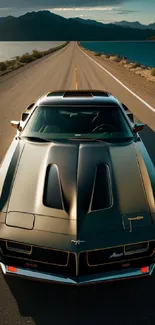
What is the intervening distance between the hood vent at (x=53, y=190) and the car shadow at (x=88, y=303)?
0.88 metres

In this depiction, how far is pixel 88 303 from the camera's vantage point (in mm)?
3713

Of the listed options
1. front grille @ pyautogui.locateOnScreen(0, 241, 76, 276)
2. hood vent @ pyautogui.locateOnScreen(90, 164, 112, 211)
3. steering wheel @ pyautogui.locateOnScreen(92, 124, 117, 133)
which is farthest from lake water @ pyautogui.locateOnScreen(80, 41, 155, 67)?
front grille @ pyautogui.locateOnScreen(0, 241, 76, 276)

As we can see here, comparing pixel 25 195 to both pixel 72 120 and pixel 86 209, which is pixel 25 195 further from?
pixel 72 120

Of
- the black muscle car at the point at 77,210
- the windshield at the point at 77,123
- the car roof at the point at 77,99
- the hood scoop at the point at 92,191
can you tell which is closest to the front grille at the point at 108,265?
the black muscle car at the point at 77,210

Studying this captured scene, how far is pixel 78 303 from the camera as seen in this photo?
371 centimetres

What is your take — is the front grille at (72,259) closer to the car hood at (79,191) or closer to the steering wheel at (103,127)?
the car hood at (79,191)

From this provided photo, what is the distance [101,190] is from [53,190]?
0.51 meters

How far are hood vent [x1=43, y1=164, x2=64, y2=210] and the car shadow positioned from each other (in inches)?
34.8

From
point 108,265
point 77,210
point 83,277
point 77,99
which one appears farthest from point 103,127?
point 83,277

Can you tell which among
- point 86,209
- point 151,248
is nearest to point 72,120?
point 86,209

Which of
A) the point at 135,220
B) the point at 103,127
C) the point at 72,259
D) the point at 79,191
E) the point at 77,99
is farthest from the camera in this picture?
the point at 77,99

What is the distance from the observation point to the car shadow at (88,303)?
350cm

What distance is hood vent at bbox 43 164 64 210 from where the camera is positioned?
3819 mm

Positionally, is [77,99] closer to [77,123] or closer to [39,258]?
[77,123]
